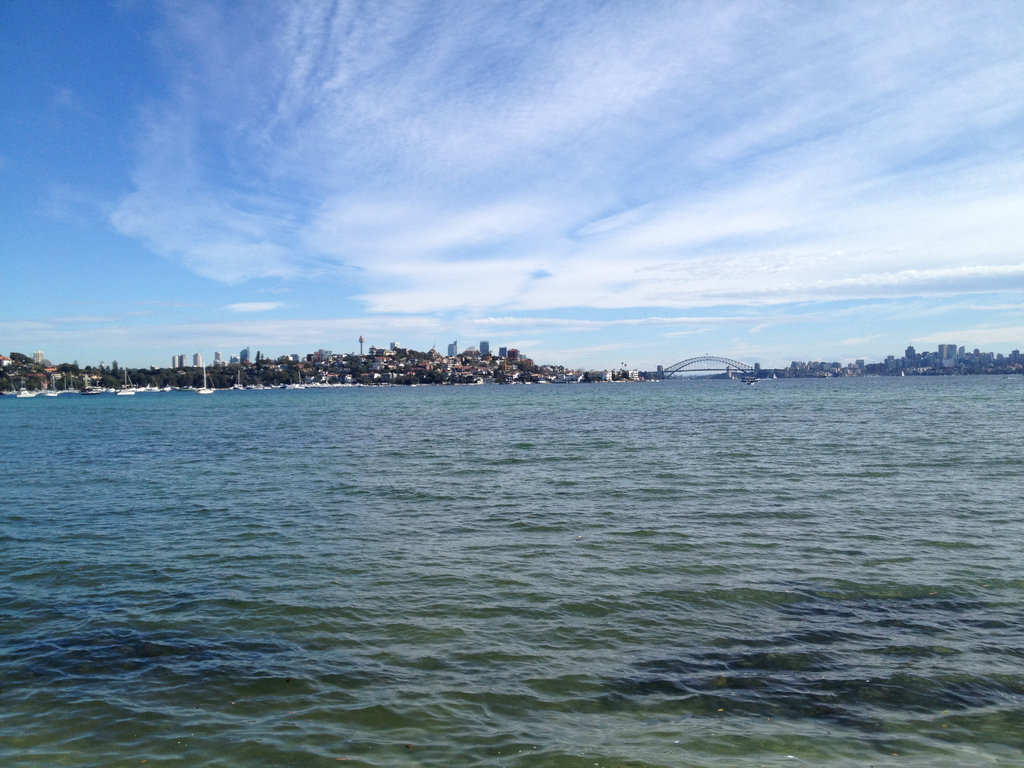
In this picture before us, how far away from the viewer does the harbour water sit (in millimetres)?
8055

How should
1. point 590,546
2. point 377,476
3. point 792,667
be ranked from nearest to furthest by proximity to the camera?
point 792,667 < point 590,546 < point 377,476

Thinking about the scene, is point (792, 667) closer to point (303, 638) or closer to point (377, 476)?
point (303, 638)

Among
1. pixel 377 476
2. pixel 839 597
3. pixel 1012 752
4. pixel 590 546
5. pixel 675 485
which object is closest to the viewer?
pixel 1012 752

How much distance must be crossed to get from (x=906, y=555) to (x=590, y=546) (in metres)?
7.71

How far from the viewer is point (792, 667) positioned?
974 centimetres

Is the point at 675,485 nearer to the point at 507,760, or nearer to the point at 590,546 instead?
the point at 590,546

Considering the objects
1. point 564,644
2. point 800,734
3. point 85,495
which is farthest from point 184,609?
point 85,495

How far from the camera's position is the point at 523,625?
38.1ft

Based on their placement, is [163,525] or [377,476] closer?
[163,525]

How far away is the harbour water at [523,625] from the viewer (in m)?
8.05

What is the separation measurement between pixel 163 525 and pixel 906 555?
71.9ft

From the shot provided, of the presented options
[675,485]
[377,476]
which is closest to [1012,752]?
[675,485]

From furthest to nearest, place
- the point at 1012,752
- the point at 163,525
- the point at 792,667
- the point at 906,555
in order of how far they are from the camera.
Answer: the point at 163,525 < the point at 906,555 < the point at 792,667 < the point at 1012,752

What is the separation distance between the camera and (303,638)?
11281 mm
